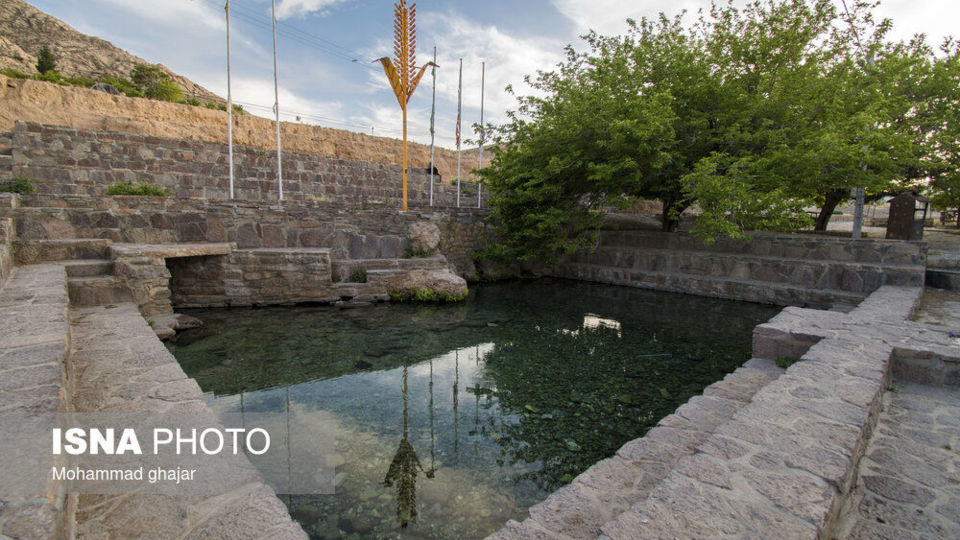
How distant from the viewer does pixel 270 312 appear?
762 cm

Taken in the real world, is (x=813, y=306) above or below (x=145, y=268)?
below

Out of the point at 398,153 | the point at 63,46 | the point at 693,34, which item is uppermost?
the point at 63,46

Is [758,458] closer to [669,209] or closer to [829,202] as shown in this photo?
[669,209]

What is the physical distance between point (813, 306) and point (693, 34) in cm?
781

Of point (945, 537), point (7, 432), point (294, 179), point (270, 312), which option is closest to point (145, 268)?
point (270, 312)

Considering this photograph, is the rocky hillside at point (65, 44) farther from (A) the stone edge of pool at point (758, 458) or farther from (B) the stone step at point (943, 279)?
(B) the stone step at point (943, 279)

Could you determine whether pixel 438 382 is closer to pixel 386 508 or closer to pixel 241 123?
pixel 386 508

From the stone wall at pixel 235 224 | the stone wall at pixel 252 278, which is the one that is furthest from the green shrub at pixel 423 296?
the stone wall at pixel 235 224

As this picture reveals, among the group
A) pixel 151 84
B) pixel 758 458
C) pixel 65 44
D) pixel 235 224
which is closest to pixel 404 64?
pixel 235 224

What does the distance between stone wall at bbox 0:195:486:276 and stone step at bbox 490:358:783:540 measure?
25.4 feet

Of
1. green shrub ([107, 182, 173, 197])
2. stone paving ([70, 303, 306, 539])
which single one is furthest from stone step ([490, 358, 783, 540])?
green shrub ([107, 182, 173, 197])

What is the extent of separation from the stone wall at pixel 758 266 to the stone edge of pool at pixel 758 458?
5.17m

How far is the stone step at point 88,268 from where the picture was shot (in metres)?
6.01

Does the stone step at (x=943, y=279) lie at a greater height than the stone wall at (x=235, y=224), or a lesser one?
lesser
